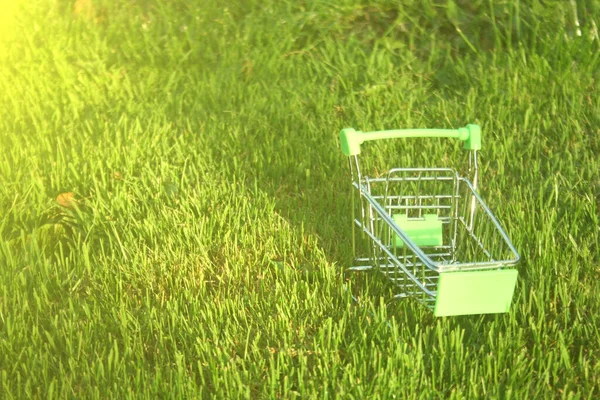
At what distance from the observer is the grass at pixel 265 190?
292 centimetres

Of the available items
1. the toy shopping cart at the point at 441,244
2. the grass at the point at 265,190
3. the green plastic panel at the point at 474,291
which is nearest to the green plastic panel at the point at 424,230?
the toy shopping cart at the point at 441,244

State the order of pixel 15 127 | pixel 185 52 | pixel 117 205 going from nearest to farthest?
pixel 117 205
pixel 15 127
pixel 185 52

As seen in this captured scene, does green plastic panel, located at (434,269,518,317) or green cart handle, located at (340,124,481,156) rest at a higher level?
green cart handle, located at (340,124,481,156)

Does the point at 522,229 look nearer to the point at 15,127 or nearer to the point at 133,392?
the point at 133,392

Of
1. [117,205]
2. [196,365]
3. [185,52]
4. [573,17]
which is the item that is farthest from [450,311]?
[185,52]

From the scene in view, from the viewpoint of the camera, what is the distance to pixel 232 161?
14.4ft

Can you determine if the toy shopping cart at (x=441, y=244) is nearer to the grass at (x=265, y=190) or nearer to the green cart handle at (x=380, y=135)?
the green cart handle at (x=380, y=135)

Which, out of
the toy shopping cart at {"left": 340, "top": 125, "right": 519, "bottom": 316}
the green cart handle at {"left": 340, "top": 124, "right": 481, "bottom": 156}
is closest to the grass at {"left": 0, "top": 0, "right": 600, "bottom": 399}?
the toy shopping cart at {"left": 340, "top": 125, "right": 519, "bottom": 316}

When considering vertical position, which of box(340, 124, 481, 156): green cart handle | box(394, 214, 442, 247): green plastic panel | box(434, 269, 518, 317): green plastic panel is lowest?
box(434, 269, 518, 317): green plastic panel

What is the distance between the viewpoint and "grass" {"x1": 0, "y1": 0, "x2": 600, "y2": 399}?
9.57ft

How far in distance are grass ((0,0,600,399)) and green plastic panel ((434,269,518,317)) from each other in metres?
0.15

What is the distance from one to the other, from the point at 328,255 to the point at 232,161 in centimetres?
97

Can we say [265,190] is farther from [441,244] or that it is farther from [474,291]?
[474,291]

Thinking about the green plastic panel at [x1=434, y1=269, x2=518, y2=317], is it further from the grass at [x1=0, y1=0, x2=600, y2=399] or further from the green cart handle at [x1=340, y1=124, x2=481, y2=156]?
the green cart handle at [x1=340, y1=124, x2=481, y2=156]
